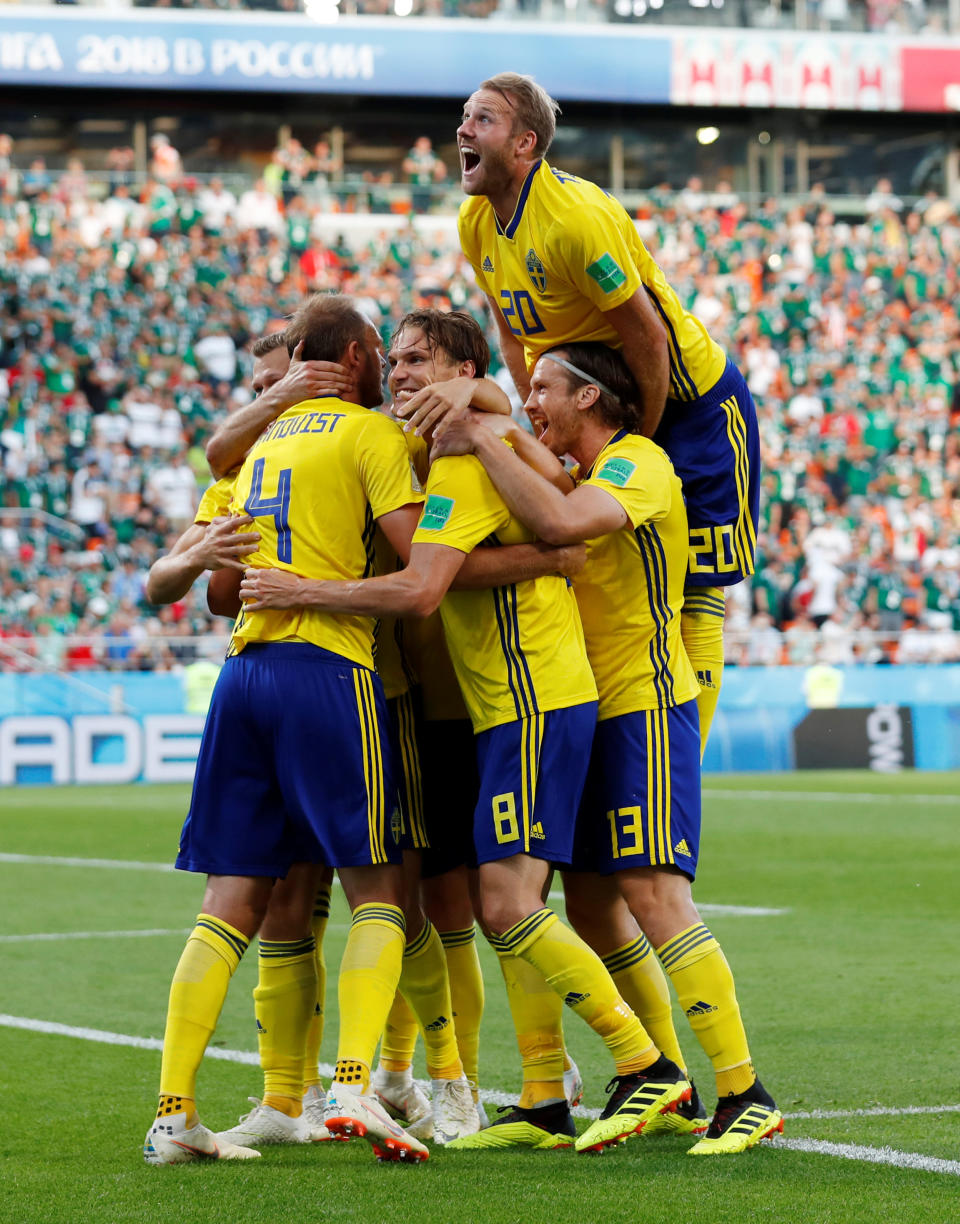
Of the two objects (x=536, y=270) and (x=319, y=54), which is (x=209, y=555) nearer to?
(x=536, y=270)

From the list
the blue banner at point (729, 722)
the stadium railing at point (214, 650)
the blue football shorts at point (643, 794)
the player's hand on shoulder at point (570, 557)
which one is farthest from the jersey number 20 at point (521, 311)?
the stadium railing at point (214, 650)

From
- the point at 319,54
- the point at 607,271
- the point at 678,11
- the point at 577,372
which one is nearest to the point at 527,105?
the point at 607,271

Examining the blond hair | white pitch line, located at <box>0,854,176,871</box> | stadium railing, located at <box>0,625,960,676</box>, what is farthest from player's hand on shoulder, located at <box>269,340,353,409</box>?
stadium railing, located at <box>0,625,960,676</box>

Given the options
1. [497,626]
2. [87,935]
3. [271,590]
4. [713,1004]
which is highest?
[271,590]

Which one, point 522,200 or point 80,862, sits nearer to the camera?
point 522,200

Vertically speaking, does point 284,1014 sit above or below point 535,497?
below

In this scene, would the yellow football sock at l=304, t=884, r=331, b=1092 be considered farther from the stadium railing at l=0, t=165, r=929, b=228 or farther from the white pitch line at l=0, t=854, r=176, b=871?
the stadium railing at l=0, t=165, r=929, b=228

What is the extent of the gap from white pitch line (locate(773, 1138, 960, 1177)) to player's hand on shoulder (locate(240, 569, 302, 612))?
5.91 ft

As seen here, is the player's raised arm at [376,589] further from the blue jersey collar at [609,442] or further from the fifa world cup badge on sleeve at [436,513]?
the blue jersey collar at [609,442]

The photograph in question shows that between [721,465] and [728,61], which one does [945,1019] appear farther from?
[728,61]

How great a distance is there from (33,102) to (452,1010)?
28.6 meters

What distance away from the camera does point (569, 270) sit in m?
4.75

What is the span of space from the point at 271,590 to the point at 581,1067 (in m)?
2.21

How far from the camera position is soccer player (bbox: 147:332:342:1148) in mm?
4594
